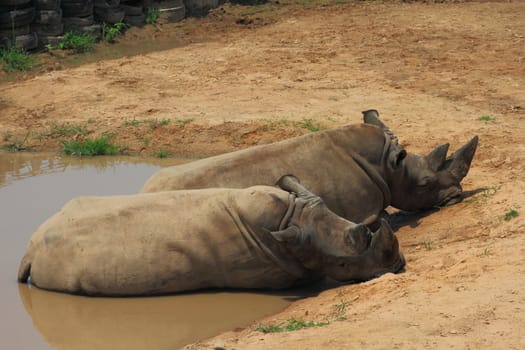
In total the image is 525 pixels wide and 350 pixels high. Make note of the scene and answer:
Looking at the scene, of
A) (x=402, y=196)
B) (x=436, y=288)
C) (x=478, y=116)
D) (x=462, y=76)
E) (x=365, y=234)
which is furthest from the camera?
(x=462, y=76)

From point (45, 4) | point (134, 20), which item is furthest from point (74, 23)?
point (134, 20)

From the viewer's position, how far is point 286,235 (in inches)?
344

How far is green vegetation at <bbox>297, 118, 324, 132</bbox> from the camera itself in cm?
1377

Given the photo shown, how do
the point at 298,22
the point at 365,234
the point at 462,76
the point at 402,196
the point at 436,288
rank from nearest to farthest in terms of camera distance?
the point at 436,288 → the point at 365,234 → the point at 402,196 → the point at 462,76 → the point at 298,22

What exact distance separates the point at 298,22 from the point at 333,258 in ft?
40.1

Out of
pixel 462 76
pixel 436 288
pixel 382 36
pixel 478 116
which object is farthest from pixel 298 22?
pixel 436 288

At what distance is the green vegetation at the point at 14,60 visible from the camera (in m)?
17.7

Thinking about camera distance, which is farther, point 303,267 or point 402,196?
point 402,196

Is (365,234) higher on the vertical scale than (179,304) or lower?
higher

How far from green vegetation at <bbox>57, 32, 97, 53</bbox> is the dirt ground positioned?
0.58 m

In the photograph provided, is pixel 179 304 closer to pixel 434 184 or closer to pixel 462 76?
pixel 434 184

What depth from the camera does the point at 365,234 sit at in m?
8.88

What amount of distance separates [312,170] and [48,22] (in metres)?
10.0

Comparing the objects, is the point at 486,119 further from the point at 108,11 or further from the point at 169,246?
the point at 108,11
